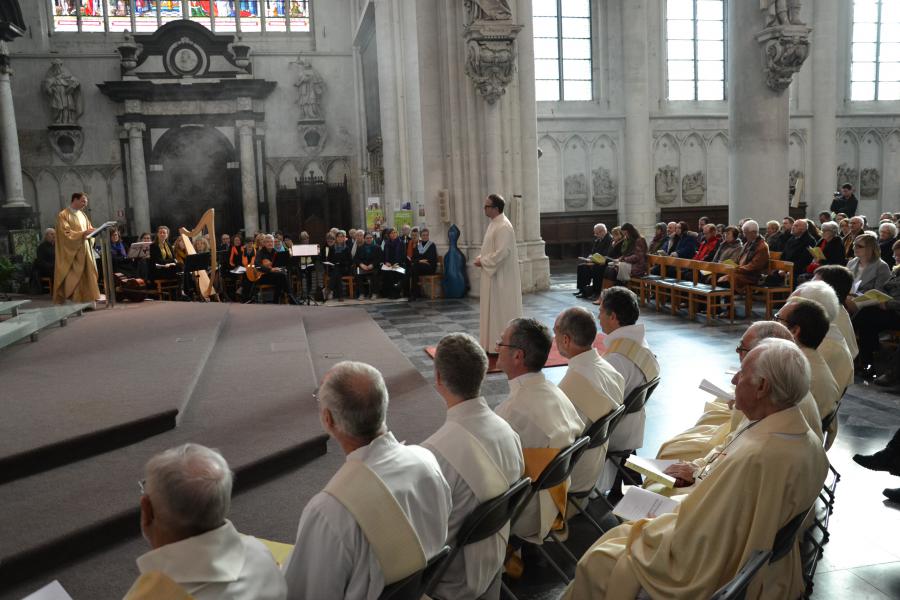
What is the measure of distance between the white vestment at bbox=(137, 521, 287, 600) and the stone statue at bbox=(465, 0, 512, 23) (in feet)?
38.9

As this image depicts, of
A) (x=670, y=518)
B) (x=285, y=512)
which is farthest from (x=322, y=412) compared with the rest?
(x=285, y=512)

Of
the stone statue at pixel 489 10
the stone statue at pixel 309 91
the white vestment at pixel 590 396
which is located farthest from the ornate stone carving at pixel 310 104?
the white vestment at pixel 590 396

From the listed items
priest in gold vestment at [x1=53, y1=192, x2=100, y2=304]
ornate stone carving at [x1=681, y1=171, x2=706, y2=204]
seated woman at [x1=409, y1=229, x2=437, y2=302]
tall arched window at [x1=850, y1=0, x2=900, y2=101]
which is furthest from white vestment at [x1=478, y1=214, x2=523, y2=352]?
tall arched window at [x1=850, y1=0, x2=900, y2=101]

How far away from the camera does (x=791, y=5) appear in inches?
447

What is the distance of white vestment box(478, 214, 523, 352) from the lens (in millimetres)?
8266

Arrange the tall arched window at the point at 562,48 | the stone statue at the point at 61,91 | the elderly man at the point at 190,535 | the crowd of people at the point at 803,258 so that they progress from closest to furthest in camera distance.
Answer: the elderly man at the point at 190,535, the crowd of people at the point at 803,258, the stone statue at the point at 61,91, the tall arched window at the point at 562,48

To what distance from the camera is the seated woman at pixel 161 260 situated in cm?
1327

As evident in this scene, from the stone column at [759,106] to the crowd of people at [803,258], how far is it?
48 cm

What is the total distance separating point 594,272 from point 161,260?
302 inches

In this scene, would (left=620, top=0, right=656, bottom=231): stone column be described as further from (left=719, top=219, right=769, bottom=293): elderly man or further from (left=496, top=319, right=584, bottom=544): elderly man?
(left=496, top=319, right=584, bottom=544): elderly man

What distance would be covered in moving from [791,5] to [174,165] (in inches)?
689

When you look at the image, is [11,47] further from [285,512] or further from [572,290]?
[285,512]

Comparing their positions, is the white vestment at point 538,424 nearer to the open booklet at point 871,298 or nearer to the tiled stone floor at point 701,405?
the tiled stone floor at point 701,405

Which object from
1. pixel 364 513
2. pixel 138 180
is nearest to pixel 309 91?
pixel 138 180
